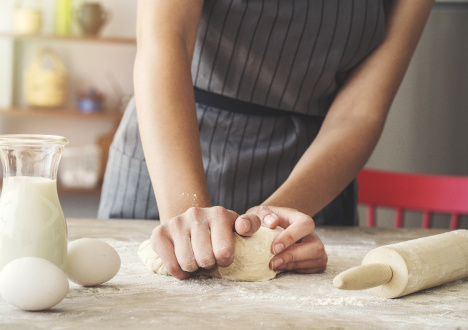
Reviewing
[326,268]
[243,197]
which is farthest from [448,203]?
[326,268]

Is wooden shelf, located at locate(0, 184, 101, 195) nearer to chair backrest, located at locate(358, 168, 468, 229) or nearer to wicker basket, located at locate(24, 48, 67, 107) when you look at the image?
wicker basket, located at locate(24, 48, 67, 107)

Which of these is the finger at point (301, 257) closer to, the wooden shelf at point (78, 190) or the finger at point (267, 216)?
the finger at point (267, 216)

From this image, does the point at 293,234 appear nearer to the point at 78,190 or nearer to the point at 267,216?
the point at 267,216

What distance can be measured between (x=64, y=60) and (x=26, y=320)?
3.13 m

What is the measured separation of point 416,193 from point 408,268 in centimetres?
102

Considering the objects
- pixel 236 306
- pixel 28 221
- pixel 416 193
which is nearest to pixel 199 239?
pixel 236 306

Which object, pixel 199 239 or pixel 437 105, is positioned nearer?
pixel 199 239

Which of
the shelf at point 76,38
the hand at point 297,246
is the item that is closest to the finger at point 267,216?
the hand at point 297,246

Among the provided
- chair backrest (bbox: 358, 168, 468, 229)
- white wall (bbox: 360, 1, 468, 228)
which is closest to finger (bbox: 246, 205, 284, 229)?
chair backrest (bbox: 358, 168, 468, 229)

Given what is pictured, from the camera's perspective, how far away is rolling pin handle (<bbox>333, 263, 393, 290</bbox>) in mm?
704

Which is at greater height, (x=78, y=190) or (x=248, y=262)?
(x=248, y=262)

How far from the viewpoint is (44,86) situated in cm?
330

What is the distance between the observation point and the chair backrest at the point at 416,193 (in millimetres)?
1707

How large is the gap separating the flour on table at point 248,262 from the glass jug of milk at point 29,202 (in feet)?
0.64
